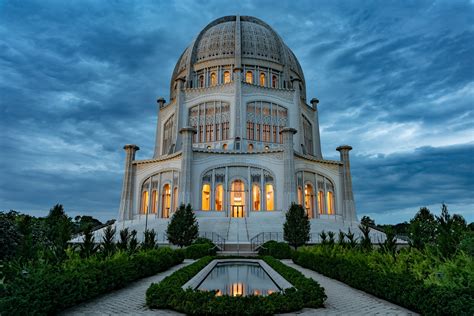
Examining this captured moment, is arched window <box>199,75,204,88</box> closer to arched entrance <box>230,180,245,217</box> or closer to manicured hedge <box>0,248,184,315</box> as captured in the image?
arched entrance <box>230,180,245,217</box>

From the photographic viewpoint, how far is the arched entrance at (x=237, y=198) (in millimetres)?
37344

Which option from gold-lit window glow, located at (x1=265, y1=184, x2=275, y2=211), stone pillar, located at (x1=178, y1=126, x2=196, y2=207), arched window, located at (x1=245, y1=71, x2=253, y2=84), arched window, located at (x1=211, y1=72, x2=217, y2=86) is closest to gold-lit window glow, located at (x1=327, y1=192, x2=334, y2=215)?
gold-lit window glow, located at (x1=265, y1=184, x2=275, y2=211)

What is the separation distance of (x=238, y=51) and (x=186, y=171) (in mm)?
22818

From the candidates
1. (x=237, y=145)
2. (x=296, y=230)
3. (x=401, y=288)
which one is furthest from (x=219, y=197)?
(x=401, y=288)

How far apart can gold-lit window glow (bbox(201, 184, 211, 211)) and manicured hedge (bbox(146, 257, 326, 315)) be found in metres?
28.5

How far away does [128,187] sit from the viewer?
41.4 meters

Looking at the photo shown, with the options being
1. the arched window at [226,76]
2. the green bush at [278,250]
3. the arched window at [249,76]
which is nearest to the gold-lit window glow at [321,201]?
the green bush at [278,250]

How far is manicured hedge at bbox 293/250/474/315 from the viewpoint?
6.24 meters

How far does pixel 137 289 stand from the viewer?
35.2 feet

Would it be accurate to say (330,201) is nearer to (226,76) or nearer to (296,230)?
(296,230)

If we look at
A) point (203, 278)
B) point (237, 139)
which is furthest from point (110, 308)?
point (237, 139)

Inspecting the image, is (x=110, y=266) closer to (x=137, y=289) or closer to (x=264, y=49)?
(x=137, y=289)

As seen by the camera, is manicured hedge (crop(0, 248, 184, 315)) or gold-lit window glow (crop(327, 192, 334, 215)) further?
gold-lit window glow (crop(327, 192, 334, 215))

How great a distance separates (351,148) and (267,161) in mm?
13668
